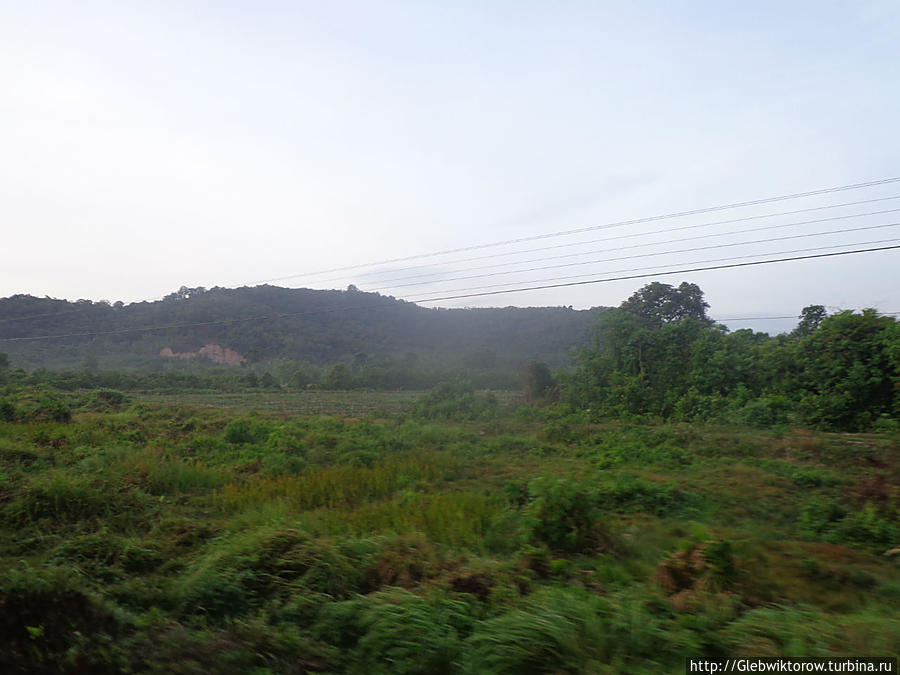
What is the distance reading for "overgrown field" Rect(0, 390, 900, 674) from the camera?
334cm

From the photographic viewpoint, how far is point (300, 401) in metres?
26.7

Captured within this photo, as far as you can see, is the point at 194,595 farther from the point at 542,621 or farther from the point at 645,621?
the point at 645,621

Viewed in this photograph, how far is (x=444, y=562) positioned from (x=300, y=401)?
2331cm

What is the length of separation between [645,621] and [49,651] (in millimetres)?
4096

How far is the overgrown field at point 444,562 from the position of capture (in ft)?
10.9

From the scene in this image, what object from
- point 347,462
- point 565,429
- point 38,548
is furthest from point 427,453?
point 38,548

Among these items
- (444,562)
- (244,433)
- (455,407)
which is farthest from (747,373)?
(244,433)

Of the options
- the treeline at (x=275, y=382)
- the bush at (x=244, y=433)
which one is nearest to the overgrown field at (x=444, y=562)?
the bush at (x=244, y=433)

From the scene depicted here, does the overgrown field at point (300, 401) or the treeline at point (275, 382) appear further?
the treeline at point (275, 382)

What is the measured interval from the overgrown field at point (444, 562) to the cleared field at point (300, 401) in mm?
11566

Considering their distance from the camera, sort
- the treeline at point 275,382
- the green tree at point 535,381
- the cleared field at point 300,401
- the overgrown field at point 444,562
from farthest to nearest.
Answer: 1. the treeline at point 275,382
2. the green tree at point 535,381
3. the cleared field at point 300,401
4. the overgrown field at point 444,562

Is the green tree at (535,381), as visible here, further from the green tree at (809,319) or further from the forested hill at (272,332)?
the forested hill at (272,332)

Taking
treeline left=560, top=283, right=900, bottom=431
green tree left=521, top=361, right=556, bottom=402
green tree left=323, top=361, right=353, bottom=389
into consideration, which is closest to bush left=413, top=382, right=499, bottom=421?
green tree left=521, top=361, right=556, bottom=402

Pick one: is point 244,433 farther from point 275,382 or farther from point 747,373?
point 275,382
